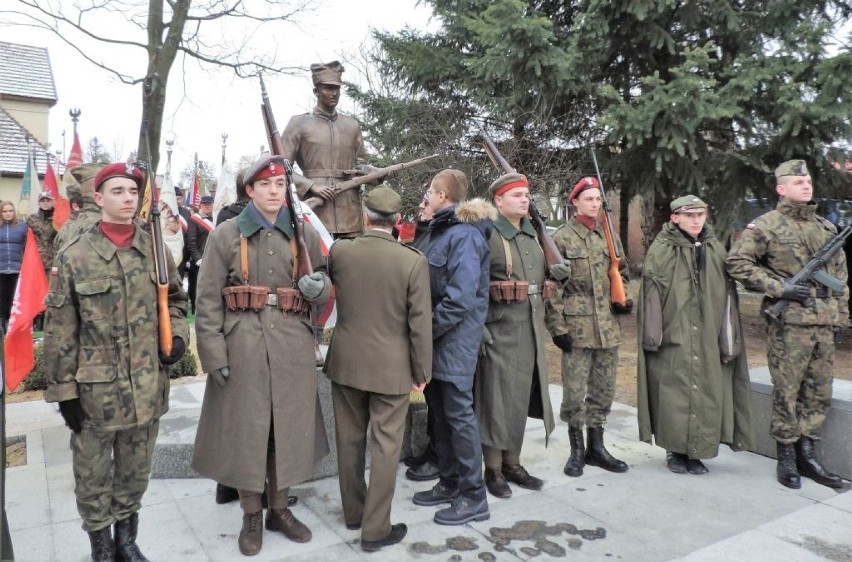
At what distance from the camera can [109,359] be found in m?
3.16

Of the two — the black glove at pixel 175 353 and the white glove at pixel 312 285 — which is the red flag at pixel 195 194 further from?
the white glove at pixel 312 285

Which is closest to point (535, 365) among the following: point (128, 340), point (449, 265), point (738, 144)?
point (449, 265)

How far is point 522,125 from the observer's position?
10141 millimetres

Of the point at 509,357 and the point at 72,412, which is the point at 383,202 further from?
the point at 72,412

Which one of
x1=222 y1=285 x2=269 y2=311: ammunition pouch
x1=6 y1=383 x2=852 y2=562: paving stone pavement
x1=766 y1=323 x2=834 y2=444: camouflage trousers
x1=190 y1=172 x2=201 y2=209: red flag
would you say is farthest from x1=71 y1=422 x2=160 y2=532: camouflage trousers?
x1=190 y1=172 x2=201 y2=209: red flag

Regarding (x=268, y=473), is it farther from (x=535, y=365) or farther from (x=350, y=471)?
(x=535, y=365)

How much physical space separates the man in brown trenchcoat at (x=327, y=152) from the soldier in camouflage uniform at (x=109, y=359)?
204cm

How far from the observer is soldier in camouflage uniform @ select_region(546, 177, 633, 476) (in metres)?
4.64

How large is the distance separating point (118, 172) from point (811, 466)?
5.10 metres

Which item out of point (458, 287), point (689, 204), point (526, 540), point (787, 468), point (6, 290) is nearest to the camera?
point (526, 540)

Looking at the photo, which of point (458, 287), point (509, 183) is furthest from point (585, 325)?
point (458, 287)

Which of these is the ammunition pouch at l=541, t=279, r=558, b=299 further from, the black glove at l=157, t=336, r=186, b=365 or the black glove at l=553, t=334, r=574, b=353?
the black glove at l=157, t=336, r=186, b=365

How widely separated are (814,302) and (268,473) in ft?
13.2

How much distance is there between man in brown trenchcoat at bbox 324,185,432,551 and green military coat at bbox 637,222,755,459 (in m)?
2.23
